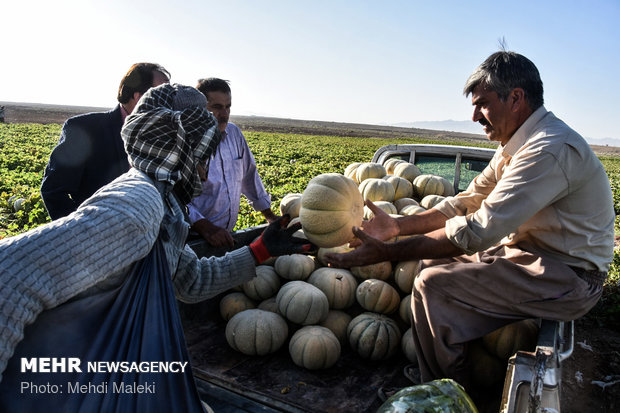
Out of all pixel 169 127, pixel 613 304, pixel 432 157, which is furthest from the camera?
pixel 432 157

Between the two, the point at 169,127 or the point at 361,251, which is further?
the point at 361,251

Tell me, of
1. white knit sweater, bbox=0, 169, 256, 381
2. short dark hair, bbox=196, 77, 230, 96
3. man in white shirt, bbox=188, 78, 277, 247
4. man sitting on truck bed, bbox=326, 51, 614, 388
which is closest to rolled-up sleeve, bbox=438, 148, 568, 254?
man sitting on truck bed, bbox=326, 51, 614, 388

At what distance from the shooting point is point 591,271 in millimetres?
2867

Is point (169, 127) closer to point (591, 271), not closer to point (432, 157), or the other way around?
point (591, 271)

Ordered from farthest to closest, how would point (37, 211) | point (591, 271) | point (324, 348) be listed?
point (37, 211), point (324, 348), point (591, 271)

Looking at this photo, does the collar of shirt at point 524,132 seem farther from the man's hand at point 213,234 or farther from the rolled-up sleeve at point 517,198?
the man's hand at point 213,234

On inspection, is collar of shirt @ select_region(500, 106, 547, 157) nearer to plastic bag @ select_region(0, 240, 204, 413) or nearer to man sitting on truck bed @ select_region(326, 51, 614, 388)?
man sitting on truck bed @ select_region(326, 51, 614, 388)

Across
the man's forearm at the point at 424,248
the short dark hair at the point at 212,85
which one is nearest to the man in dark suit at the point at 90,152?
the short dark hair at the point at 212,85

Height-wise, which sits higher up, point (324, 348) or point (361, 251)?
point (361, 251)

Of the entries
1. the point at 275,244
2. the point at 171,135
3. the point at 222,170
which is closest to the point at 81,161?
the point at 222,170

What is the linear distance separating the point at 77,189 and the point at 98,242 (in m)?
2.39

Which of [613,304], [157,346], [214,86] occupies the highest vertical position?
[214,86]

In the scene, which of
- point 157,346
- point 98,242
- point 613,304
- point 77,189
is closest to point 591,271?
point 157,346

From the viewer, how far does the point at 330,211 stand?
332cm
